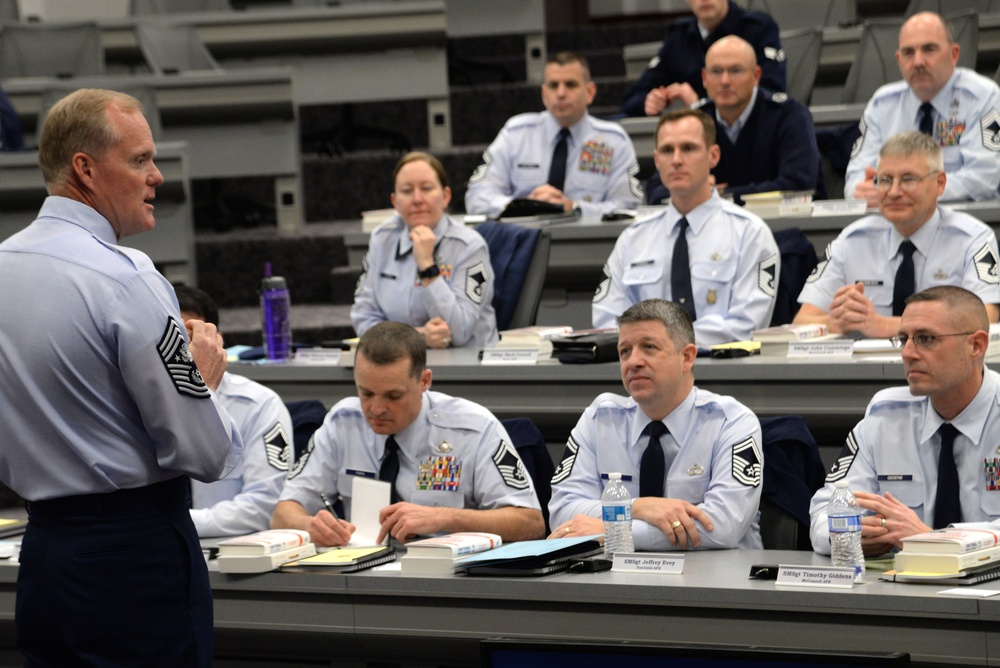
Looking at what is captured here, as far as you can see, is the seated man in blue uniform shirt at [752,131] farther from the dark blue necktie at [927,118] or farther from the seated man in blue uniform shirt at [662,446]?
the seated man in blue uniform shirt at [662,446]

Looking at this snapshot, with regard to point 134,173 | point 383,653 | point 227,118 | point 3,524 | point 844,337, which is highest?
point 227,118

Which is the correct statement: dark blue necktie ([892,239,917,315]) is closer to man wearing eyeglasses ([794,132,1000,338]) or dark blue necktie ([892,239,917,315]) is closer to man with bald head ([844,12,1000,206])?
man wearing eyeglasses ([794,132,1000,338])

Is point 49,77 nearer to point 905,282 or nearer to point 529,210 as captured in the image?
point 529,210

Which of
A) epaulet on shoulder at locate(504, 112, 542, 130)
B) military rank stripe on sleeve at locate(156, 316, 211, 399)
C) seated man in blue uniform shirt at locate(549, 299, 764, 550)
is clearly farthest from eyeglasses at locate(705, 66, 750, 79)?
military rank stripe on sleeve at locate(156, 316, 211, 399)

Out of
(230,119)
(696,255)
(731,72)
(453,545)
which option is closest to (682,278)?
(696,255)

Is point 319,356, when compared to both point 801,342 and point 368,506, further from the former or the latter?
point 801,342

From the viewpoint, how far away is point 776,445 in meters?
3.46

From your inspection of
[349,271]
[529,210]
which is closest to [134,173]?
[529,210]

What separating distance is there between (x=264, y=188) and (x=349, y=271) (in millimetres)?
2320

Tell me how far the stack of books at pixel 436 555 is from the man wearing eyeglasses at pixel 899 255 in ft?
6.04

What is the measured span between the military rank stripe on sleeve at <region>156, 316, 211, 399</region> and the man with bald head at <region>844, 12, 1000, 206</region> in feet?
12.6

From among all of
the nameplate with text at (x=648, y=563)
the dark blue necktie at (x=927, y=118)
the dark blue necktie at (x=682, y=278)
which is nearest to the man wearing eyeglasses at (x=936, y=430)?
the nameplate with text at (x=648, y=563)

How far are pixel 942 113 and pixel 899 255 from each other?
149 centimetres

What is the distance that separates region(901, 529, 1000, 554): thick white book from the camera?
2.64m
